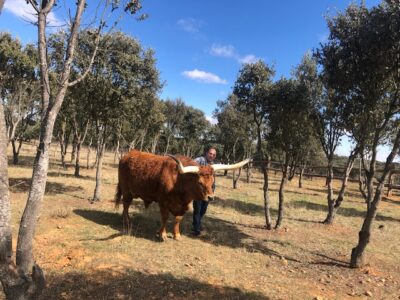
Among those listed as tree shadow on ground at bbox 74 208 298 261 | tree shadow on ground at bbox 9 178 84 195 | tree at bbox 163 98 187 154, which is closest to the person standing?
tree shadow on ground at bbox 74 208 298 261

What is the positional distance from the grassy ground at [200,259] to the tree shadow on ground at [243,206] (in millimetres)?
2487

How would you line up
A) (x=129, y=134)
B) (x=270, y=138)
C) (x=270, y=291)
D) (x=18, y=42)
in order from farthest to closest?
(x=129, y=134), (x=18, y=42), (x=270, y=138), (x=270, y=291)

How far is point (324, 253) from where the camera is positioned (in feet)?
31.9

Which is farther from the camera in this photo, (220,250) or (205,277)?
(220,250)

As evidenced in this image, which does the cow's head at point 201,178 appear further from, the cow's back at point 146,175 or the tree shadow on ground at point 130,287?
the tree shadow on ground at point 130,287

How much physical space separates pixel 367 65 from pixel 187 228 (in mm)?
6486

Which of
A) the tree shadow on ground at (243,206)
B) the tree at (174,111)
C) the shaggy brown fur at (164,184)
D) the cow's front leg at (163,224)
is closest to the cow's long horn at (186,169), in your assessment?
the shaggy brown fur at (164,184)

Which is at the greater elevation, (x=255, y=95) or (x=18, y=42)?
(x=18, y=42)

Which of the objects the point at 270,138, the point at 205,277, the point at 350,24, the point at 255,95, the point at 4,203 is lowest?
the point at 205,277

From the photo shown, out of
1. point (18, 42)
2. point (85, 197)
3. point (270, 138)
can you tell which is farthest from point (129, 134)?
point (270, 138)

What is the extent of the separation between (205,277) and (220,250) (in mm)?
1943

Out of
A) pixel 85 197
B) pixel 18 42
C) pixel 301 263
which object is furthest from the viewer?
pixel 18 42

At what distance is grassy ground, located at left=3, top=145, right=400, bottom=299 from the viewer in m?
6.42

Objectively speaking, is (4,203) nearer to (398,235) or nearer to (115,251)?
(115,251)
